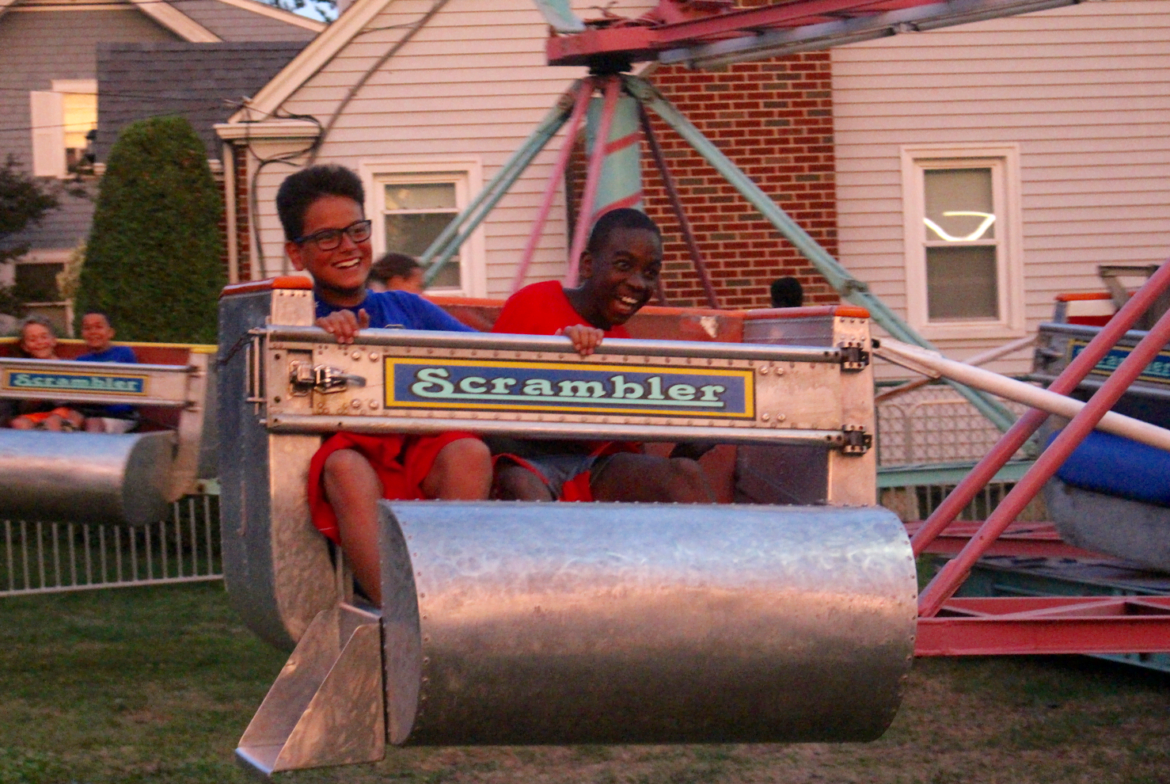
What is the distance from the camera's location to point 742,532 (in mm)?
2943

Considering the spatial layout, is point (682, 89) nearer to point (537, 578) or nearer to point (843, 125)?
point (843, 125)

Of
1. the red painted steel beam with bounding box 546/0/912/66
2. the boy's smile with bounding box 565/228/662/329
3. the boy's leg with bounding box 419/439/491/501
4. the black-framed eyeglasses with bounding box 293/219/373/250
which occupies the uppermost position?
the red painted steel beam with bounding box 546/0/912/66

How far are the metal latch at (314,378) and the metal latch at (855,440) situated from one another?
3.68ft

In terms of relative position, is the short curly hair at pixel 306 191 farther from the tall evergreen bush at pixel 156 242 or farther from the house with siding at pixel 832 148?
the tall evergreen bush at pixel 156 242

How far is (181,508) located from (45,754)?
499 cm

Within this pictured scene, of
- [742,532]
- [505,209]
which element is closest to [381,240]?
[505,209]

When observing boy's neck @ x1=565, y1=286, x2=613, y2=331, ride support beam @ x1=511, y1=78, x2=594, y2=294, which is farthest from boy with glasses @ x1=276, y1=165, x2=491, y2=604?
ride support beam @ x1=511, y1=78, x2=594, y2=294

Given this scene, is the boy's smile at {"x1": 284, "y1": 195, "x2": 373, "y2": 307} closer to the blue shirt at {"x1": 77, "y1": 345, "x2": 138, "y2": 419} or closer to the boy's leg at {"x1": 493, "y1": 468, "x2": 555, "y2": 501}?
the boy's leg at {"x1": 493, "y1": 468, "x2": 555, "y2": 501}

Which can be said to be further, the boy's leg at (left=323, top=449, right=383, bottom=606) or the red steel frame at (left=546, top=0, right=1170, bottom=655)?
the red steel frame at (left=546, top=0, right=1170, bottom=655)

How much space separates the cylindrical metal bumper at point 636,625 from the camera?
2734mm

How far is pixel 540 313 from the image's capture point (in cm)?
394

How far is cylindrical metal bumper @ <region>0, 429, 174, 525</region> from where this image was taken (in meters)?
6.40

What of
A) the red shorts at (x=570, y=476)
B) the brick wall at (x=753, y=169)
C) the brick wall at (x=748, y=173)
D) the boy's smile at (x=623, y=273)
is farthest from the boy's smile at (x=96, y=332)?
the red shorts at (x=570, y=476)

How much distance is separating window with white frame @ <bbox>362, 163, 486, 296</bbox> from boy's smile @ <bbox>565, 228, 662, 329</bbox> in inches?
321
